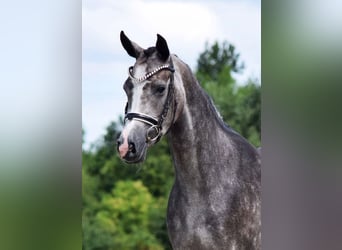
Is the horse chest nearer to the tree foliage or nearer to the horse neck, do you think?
the horse neck

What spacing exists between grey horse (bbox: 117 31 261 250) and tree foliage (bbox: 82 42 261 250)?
4.18 feet

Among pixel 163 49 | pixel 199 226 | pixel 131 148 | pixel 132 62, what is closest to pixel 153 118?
pixel 131 148

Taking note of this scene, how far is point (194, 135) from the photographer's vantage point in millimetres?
2119

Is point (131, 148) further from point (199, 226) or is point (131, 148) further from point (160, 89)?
point (199, 226)

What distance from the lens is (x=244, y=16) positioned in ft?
12.0

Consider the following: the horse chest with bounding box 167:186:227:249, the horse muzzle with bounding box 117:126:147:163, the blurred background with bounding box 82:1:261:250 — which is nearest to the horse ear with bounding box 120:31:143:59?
the horse muzzle with bounding box 117:126:147:163

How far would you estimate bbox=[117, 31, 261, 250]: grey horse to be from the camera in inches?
80.3

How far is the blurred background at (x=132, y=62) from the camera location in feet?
10.8

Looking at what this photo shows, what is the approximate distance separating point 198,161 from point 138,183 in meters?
2.07

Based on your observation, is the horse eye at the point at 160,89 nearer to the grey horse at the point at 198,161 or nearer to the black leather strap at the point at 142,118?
the grey horse at the point at 198,161

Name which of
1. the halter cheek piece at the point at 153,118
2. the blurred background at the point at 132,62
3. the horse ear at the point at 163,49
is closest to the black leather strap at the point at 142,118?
the halter cheek piece at the point at 153,118
